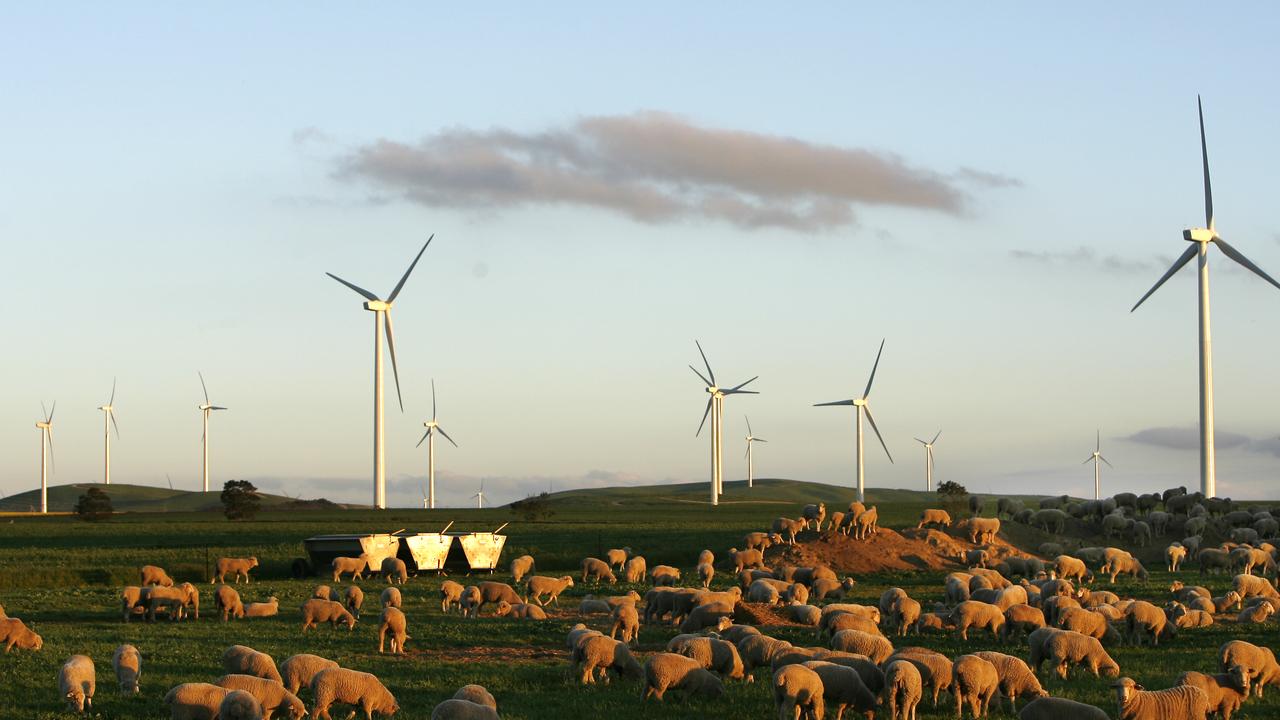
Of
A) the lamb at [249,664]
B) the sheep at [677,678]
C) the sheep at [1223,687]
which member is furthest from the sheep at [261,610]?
the sheep at [1223,687]

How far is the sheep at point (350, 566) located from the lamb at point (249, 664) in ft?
86.4

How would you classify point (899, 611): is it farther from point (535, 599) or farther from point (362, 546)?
point (362, 546)

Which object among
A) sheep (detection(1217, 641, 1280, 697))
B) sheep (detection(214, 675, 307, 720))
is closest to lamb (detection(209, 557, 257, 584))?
sheep (detection(214, 675, 307, 720))

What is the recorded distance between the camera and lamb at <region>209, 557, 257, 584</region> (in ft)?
165

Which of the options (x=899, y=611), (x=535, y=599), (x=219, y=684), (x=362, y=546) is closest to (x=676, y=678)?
(x=219, y=684)

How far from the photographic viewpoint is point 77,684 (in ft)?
73.4

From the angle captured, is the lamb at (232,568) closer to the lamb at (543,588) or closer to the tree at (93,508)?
the lamb at (543,588)

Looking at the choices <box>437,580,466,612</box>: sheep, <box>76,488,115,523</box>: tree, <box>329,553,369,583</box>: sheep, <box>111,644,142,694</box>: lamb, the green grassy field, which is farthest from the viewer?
<box>76,488,115,523</box>: tree

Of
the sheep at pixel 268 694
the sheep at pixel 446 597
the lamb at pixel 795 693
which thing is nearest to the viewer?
the sheep at pixel 268 694

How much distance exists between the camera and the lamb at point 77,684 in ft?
73.0

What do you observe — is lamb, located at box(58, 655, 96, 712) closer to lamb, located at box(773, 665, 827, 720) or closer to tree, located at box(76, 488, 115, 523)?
lamb, located at box(773, 665, 827, 720)

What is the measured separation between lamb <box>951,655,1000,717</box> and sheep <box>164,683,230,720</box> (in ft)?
34.9

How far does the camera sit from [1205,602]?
3503cm

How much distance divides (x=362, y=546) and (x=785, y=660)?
32.1 metres
